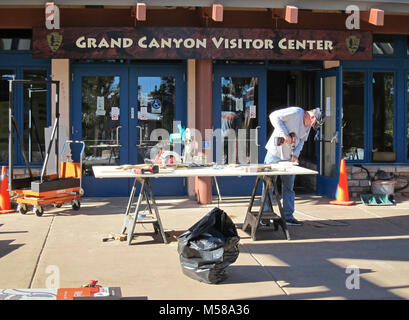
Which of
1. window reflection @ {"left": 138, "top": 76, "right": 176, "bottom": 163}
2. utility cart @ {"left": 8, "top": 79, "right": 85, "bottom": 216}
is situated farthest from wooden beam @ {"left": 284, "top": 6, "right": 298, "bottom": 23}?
utility cart @ {"left": 8, "top": 79, "right": 85, "bottom": 216}

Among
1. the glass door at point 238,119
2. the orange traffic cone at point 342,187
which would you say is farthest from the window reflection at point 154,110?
the orange traffic cone at point 342,187

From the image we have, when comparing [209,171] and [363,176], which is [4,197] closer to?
[209,171]

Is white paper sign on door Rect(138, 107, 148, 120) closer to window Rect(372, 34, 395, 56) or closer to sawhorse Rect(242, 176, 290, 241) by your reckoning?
sawhorse Rect(242, 176, 290, 241)

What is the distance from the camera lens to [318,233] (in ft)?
26.8

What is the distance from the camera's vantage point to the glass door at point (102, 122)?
11.1m

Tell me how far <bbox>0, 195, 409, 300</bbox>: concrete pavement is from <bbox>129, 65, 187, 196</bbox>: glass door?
1.64 meters

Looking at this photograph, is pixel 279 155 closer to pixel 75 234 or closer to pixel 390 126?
pixel 75 234

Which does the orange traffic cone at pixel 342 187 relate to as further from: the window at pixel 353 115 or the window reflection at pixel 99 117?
the window reflection at pixel 99 117

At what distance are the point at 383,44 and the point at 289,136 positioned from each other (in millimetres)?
4640

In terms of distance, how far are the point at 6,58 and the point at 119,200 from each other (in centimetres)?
344

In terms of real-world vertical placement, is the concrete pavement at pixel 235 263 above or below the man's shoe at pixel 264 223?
below

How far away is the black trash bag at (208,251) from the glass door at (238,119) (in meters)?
5.28

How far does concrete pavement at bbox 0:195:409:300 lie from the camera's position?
5.62 meters
